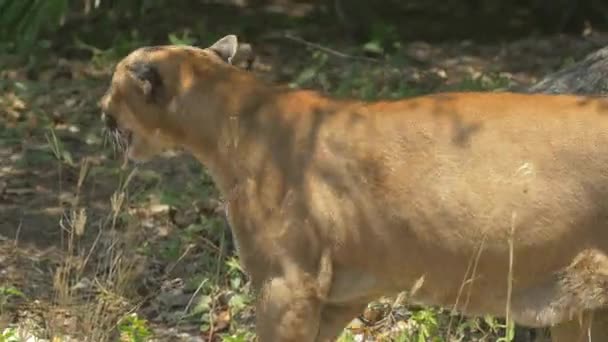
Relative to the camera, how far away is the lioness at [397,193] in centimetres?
480

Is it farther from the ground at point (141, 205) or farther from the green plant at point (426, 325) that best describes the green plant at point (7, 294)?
the green plant at point (426, 325)

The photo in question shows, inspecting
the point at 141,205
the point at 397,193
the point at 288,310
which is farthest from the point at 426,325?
the point at 141,205

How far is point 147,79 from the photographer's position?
18.0 ft

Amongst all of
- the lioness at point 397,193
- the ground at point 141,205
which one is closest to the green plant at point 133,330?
the ground at point 141,205

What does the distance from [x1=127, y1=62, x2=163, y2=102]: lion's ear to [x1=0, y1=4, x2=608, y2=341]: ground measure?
1.18 feet

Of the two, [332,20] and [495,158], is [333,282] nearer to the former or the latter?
[495,158]

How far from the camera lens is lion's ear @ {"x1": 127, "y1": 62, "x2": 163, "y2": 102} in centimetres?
549

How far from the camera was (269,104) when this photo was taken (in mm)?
5387

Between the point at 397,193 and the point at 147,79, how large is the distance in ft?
3.64

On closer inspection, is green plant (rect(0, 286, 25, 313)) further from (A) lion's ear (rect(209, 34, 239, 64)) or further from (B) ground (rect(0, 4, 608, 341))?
(A) lion's ear (rect(209, 34, 239, 64))

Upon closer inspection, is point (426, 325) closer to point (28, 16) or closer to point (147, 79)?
point (147, 79)

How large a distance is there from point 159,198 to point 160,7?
3.08 metres

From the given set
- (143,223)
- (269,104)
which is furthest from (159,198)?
(269,104)

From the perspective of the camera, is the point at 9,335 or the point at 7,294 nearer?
the point at 9,335
